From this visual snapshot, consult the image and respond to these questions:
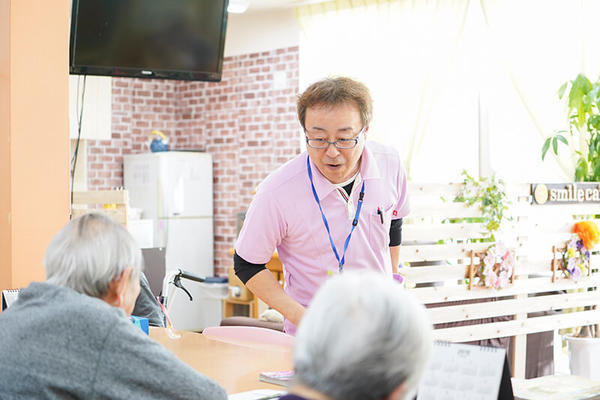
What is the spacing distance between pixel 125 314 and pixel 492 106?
5463 millimetres

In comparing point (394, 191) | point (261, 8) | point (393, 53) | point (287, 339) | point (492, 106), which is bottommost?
point (287, 339)

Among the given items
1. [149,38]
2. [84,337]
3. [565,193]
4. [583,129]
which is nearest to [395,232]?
[84,337]

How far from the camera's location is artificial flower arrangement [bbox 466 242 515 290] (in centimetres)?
491

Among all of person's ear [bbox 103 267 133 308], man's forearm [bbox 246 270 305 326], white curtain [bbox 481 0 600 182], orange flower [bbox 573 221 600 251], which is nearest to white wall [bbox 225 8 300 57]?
white curtain [bbox 481 0 600 182]

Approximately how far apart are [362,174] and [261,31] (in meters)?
5.67

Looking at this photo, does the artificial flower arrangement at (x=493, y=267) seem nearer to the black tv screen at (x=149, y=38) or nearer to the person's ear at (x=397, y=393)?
→ the black tv screen at (x=149, y=38)

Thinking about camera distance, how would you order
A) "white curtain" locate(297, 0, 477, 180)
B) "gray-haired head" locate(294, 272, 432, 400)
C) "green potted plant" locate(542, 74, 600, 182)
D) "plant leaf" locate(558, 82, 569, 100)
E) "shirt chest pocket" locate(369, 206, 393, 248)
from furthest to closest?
"white curtain" locate(297, 0, 477, 180) → "plant leaf" locate(558, 82, 569, 100) → "green potted plant" locate(542, 74, 600, 182) → "shirt chest pocket" locate(369, 206, 393, 248) → "gray-haired head" locate(294, 272, 432, 400)

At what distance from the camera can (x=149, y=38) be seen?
480 cm

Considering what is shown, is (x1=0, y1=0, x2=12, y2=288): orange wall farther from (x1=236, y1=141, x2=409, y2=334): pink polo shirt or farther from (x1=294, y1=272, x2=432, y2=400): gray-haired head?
(x1=294, y1=272, x2=432, y2=400): gray-haired head

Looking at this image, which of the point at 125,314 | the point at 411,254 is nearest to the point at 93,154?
the point at 411,254

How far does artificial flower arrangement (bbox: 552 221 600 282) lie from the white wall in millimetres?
3543

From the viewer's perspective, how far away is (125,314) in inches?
73.5

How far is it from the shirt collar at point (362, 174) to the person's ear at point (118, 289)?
3.01 ft

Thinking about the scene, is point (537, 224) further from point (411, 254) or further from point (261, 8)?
point (261, 8)
